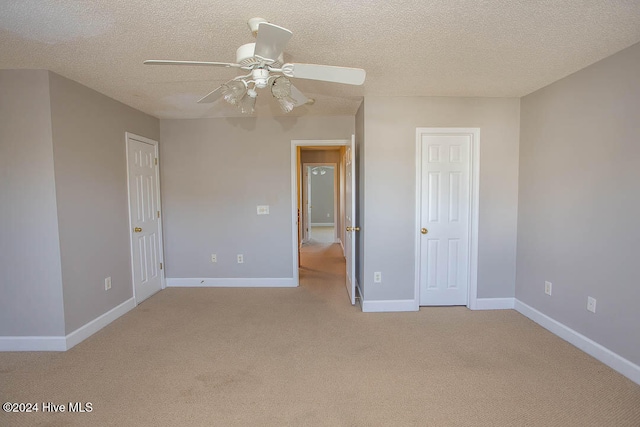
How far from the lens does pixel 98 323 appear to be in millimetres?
2838

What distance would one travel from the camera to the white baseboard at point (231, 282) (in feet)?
13.4

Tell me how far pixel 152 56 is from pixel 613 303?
152 inches

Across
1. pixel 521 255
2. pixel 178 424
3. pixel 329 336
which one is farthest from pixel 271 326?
pixel 521 255

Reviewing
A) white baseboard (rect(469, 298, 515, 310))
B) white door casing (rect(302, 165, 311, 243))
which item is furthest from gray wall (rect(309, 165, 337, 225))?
white baseboard (rect(469, 298, 515, 310))

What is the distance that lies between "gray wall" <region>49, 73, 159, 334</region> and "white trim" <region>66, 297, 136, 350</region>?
4cm

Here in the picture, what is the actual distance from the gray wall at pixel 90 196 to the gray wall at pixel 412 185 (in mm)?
2664

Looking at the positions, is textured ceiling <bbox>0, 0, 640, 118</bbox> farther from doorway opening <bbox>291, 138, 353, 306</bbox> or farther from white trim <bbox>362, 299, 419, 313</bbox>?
white trim <bbox>362, 299, 419, 313</bbox>

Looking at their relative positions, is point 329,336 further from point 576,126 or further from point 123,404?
point 576,126

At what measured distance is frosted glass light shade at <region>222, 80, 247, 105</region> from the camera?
5.38 ft

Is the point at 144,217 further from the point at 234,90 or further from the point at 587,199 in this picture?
the point at 587,199

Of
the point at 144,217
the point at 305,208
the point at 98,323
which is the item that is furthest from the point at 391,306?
the point at 305,208

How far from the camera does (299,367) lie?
222cm

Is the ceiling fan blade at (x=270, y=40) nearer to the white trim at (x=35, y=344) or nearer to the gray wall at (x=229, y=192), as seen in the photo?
the gray wall at (x=229, y=192)

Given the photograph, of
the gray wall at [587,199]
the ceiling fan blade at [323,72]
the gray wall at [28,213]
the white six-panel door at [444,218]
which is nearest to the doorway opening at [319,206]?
the white six-panel door at [444,218]
